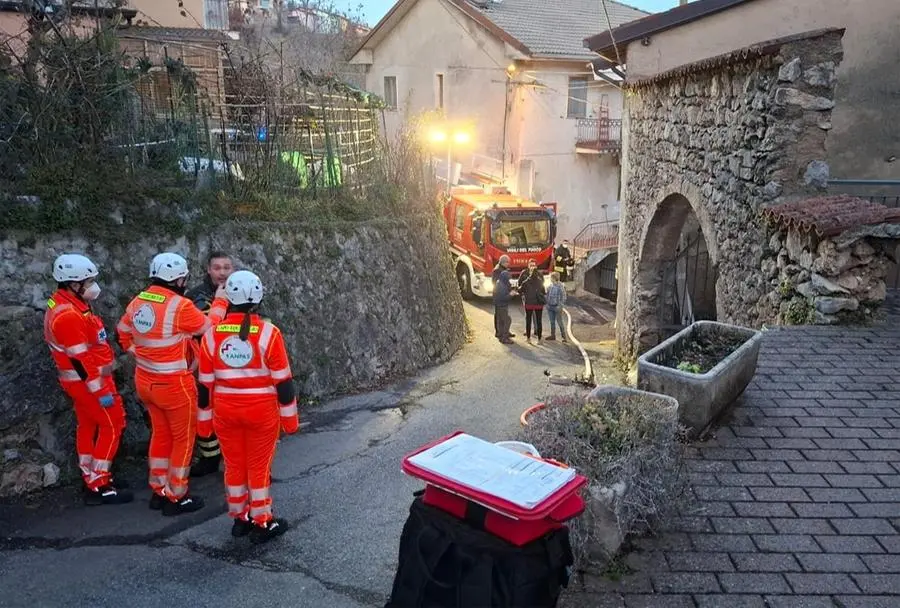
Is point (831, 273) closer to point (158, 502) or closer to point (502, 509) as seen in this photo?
point (502, 509)

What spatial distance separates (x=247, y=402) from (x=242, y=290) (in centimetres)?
Result: 69

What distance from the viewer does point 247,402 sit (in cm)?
439

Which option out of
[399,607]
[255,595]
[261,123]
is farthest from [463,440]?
[261,123]

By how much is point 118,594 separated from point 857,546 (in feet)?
13.1

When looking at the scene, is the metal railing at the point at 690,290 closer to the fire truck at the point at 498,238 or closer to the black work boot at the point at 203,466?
the fire truck at the point at 498,238

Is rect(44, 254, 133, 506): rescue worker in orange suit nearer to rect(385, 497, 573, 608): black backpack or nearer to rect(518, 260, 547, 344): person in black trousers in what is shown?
rect(385, 497, 573, 608): black backpack

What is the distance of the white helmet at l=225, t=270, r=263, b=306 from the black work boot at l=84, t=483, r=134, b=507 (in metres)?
1.81

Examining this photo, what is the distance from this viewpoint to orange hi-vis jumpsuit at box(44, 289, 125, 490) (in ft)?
15.7

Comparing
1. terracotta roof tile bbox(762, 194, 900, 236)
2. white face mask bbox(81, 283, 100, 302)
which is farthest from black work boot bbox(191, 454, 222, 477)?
terracotta roof tile bbox(762, 194, 900, 236)

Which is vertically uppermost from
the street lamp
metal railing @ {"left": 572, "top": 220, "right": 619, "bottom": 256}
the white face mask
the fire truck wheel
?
the street lamp

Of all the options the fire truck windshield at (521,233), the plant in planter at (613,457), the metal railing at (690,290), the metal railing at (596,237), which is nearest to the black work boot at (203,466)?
the plant in planter at (613,457)

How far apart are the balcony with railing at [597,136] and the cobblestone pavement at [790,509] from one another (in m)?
19.1

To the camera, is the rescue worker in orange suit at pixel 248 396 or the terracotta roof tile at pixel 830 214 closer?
the rescue worker in orange suit at pixel 248 396

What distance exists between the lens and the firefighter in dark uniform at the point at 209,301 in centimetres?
557
